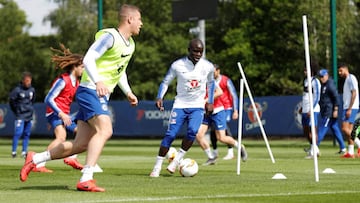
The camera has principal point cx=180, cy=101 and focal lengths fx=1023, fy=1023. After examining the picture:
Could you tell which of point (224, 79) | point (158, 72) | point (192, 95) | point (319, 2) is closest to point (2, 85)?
point (158, 72)

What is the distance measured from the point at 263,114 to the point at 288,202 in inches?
1086

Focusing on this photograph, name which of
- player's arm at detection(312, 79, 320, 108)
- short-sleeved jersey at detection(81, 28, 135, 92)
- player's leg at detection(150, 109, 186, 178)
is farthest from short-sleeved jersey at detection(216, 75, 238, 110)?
short-sleeved jersey at detection(81, 28, 135, 92)

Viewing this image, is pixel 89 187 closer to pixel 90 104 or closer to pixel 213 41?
pixel 90 104

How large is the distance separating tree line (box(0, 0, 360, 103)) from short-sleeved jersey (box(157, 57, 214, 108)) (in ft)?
143

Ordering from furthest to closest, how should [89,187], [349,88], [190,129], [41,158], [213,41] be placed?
1. [213,41]
2. [349,88]
3. [190,129]
4. [41,158]
5. [89,187]

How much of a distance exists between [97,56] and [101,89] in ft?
2.19

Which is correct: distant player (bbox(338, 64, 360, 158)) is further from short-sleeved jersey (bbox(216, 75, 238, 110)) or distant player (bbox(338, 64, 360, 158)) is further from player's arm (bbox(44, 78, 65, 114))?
player's arm (bbox(44, 78, 65, 114))

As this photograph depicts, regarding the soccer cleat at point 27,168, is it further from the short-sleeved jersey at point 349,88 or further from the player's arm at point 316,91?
the short-sleeved jersey at point 349,88

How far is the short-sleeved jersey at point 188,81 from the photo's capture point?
16.0m

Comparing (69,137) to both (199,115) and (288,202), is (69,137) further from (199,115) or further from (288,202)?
(288,202)

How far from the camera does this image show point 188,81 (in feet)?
52.9

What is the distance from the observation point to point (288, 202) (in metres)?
10.6

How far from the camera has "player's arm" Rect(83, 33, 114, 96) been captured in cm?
1159

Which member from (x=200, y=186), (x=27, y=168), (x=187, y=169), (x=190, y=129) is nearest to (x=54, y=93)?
(x=190, y=129)
